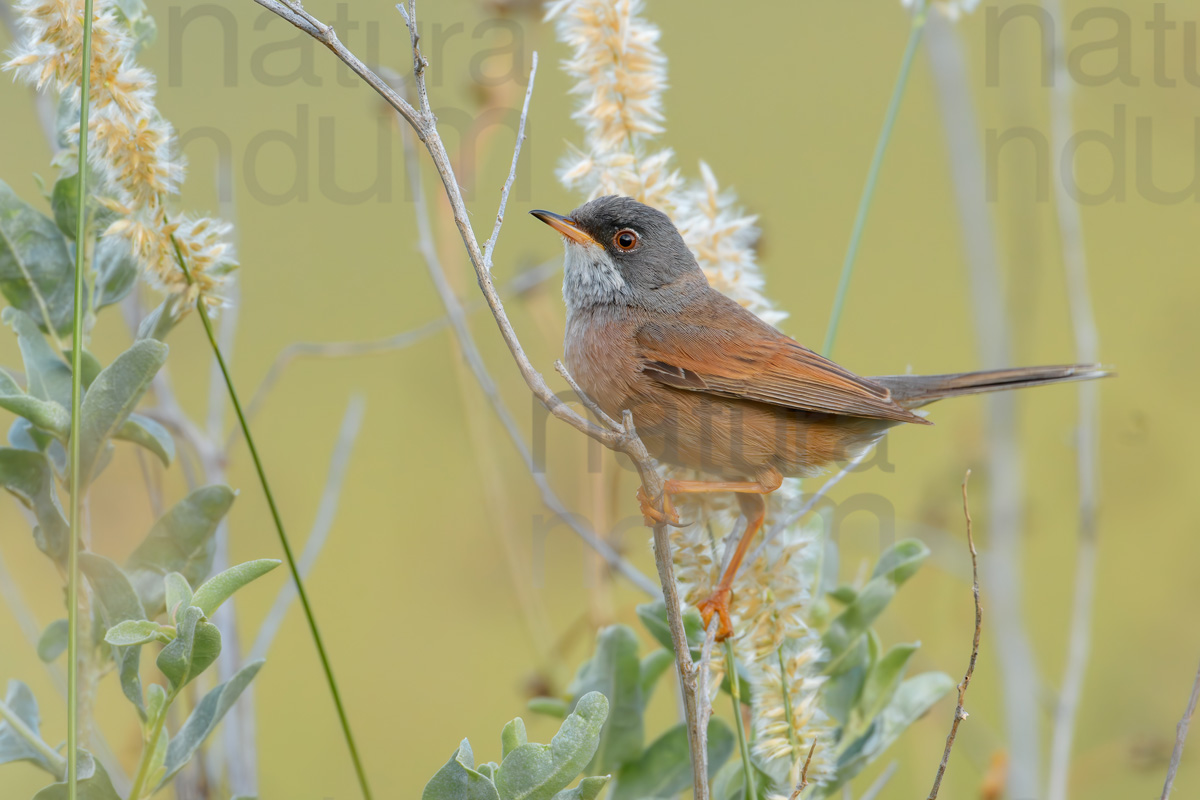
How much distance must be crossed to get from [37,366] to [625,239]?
5.58ft

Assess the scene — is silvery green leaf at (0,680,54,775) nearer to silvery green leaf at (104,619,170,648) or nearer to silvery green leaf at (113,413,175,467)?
silvery green leaf at (104,619,170,648)

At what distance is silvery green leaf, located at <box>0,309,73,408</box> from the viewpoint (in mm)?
1838

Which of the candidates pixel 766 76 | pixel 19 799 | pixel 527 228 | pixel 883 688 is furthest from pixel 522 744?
pixel 766 76

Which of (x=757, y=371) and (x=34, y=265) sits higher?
(x=34, y=265)

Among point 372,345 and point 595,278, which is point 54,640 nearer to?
point 372,345

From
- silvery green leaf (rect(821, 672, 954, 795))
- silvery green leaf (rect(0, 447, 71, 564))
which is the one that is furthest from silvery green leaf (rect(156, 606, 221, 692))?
silvery green leaf (rect(821, 672, 954, 795))

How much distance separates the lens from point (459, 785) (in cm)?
154

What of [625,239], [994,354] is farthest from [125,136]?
[994,354]

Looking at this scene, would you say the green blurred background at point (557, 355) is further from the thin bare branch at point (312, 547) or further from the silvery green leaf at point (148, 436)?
the silvery green leaf at point (148, 436)

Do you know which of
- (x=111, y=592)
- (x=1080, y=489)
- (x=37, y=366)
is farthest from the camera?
(x=1080, y=489)

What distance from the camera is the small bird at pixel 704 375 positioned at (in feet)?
9.32

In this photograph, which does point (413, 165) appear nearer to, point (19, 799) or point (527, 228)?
point (19, 799)

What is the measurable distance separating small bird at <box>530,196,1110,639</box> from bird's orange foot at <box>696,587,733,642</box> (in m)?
0.50

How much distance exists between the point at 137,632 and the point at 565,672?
79.0 inches
